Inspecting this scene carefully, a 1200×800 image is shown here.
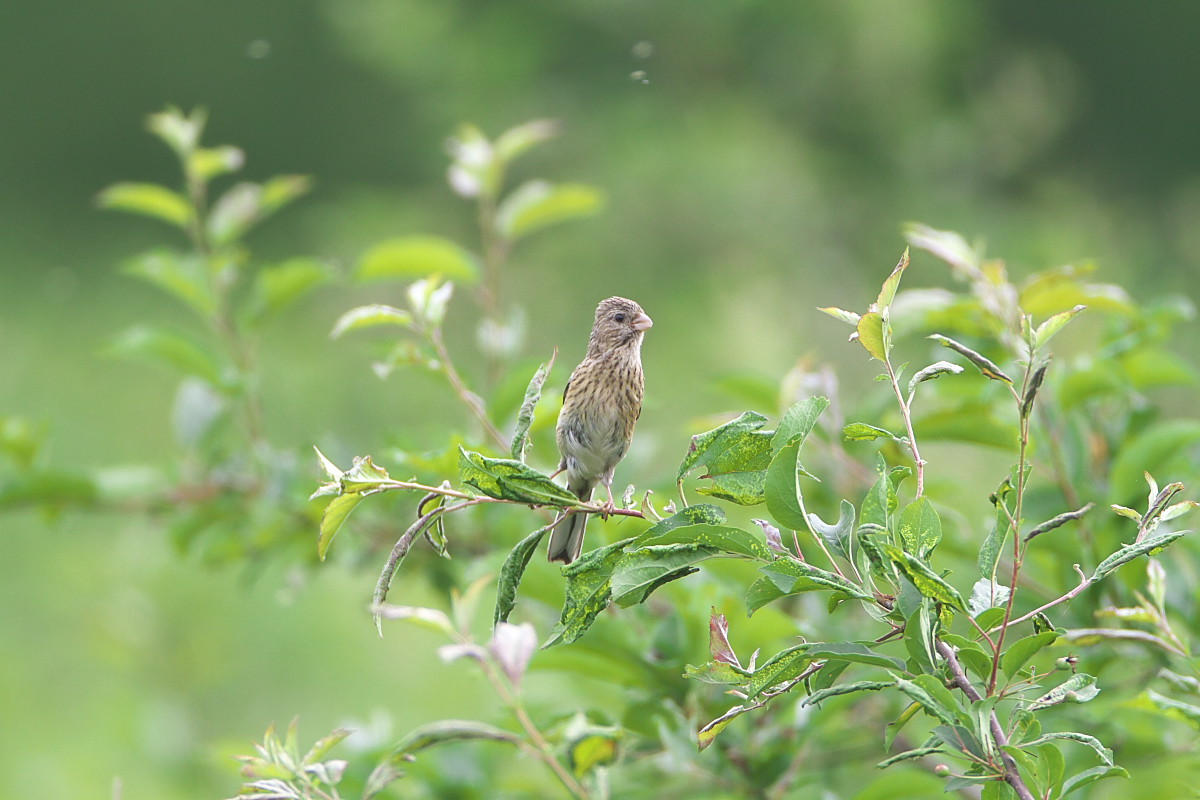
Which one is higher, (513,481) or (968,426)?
(968,426)

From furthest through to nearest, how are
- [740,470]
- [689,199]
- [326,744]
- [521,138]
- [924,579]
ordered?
1. [689,199]
2. [521,138]
3. [326,744]
4. [740,470]
5. [924,579]

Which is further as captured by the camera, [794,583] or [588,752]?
[588,752]

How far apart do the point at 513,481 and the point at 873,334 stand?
0.25 m

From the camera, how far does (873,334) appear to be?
755mm

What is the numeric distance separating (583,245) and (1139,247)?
212cm

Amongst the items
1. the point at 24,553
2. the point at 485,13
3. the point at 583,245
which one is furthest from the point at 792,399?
the point at 24,553

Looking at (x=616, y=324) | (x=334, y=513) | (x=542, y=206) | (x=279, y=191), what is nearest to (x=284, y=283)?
(x=279, y=191)

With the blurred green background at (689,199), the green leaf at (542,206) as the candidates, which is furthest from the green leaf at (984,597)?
the blurred green background at (689,199)

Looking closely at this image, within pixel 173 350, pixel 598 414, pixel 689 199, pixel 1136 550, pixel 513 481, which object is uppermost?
pixel 689 199

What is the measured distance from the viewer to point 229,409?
180 cm

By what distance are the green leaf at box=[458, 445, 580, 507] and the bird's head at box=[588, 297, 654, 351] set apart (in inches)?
14.0

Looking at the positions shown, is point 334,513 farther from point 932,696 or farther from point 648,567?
point 932,696

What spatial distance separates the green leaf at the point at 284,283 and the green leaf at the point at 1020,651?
115 cm

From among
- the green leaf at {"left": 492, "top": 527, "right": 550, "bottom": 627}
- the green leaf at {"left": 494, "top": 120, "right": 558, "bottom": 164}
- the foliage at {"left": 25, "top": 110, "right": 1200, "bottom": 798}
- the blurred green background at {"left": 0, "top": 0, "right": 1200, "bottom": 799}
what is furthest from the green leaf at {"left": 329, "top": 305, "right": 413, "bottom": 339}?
the blurred green background at {"left": 0, "top": 0, "right": 1200, "bottom": 799}
